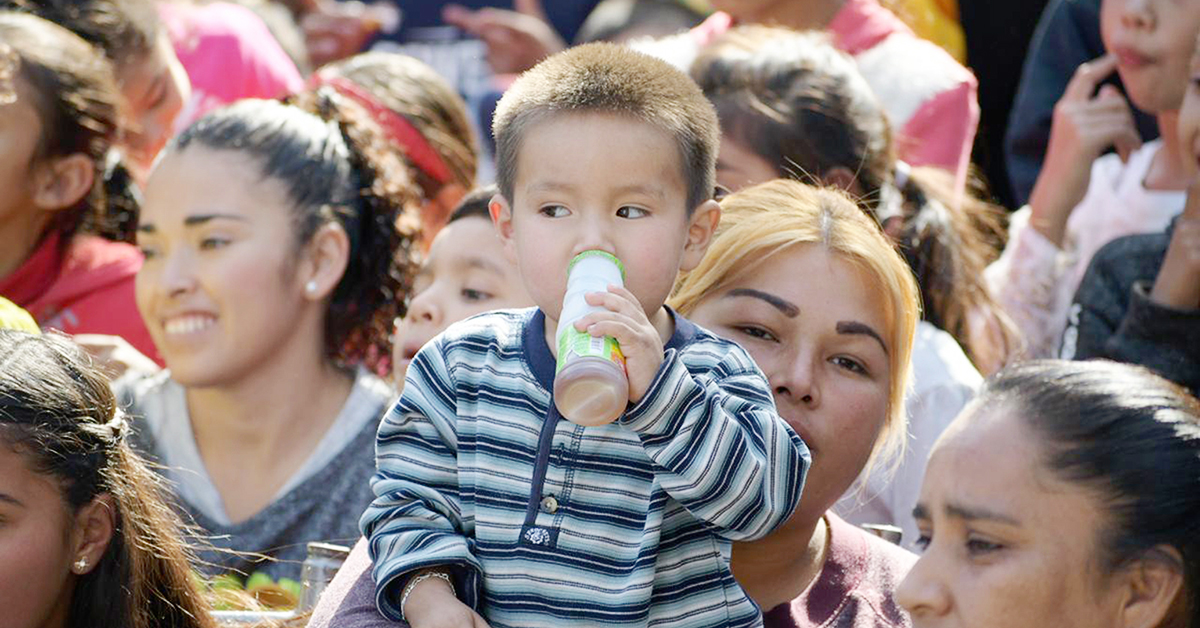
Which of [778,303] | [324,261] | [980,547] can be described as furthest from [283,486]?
[980,547]

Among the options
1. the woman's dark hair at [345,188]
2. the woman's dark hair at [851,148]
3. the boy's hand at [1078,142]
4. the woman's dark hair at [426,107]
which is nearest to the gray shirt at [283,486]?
the woman's dark hair at [345,188]

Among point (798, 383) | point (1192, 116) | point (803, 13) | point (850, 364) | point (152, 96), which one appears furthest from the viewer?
point (152, 96)

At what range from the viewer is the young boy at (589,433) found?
76.9 inches

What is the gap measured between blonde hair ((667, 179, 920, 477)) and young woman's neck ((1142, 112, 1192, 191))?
1.53 m

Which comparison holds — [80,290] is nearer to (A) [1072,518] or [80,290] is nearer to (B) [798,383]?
(B) [798,383]

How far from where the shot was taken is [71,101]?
4012mm

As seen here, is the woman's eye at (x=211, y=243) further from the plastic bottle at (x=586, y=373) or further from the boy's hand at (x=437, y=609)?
the plastic bottle at (x=586, y=373)

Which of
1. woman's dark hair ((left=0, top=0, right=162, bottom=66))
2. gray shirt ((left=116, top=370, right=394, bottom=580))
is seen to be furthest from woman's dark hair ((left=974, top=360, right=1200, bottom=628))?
woman's dark hair ((left=0, top=0, right=162, bottom=66))

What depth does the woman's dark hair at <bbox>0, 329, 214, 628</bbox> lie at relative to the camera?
2.36m

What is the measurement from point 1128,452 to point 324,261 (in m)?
2.02

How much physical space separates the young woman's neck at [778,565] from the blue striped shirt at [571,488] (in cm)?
34

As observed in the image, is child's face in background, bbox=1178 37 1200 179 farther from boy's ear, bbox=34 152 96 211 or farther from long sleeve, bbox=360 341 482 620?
boy's ear, bbox=34 152 96 211

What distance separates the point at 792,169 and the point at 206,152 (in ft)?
4.12

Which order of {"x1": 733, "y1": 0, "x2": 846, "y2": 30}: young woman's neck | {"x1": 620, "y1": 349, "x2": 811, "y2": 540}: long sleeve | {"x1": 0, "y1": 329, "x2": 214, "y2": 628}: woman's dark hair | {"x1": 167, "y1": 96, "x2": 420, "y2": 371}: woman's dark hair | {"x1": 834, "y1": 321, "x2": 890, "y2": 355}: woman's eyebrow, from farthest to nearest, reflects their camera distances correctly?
1. {"x1": 733, "y1": 0, "x2": 846, "y2": 30}: young woman's neck
2. {"x1": 167, "y1": 96, "x2": 420, "y2": 371}: woman's dark hair
3. {"x1": 834, "y1": 321, "x2": 890, "y2": 355}: woman's eyebrow
4. {"x1": 0, "y1": 329, "x2": 214, "y2": 628}: woman's dark hair
5. {"x1": 620, "y1": 349, "x2": 811, "y2": 540}: long sleeve
